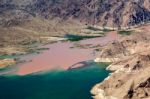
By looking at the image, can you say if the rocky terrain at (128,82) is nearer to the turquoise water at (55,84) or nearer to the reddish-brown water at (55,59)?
the turquoise water at (55,84)

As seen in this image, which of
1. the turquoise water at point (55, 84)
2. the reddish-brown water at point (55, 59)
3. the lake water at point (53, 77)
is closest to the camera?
the turquoise water at point (55, 84)

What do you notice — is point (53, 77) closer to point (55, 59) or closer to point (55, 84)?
point (55, 84)

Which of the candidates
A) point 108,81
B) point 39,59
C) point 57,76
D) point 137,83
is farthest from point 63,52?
point 137,83

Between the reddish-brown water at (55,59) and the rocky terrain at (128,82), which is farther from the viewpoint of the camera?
the reddish-brown water at (55,59)

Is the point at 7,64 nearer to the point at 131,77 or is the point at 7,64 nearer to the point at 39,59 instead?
the point at 39,59

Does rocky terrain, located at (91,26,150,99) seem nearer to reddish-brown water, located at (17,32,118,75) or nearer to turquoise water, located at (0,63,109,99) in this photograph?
turquoise water, located at (0,63,109,99)

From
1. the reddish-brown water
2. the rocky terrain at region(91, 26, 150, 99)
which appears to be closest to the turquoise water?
the rocky terrain at region(91, 26, 150, 99)

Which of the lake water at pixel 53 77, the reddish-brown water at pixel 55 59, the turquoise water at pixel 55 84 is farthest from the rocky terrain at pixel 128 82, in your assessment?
the reddish-brown water at pixel 55 59

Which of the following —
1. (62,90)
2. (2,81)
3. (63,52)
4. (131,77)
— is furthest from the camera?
(63,52)
